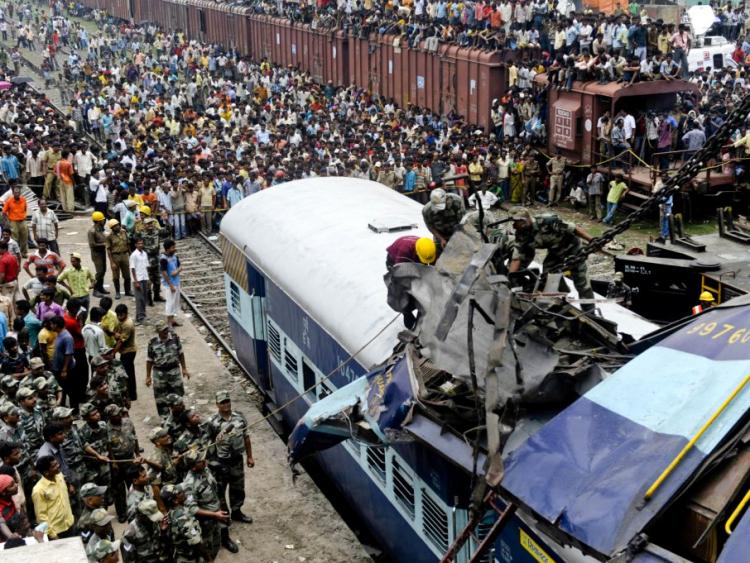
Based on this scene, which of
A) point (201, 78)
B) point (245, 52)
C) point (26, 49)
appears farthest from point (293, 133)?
point (26, 49)

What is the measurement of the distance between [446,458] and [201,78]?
2989 cm

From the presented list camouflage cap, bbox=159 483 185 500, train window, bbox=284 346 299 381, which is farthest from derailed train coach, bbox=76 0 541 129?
camouflage cap, bbox=159 483 185 500

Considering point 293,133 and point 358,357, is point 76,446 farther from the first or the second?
point 293,133

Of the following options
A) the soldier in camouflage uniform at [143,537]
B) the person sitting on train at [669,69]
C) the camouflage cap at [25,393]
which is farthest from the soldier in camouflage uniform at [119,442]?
the person sitting on train at [669,69]

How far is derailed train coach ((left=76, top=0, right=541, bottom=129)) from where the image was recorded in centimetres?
2566

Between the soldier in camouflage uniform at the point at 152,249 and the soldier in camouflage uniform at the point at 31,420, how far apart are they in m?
6.47

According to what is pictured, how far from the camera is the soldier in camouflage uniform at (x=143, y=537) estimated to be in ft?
27.0

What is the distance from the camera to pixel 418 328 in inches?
282

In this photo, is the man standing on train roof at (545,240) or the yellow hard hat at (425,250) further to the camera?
the yellow hard hat at (425,250)

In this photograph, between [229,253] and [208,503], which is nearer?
[208,503]

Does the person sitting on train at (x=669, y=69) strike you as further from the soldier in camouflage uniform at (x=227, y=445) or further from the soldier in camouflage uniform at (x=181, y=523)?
the soldier in camouflage uniform at (x=181, y=523)

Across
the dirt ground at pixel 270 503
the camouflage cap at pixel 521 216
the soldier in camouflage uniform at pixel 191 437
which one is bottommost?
the dirt ground at pixel 270 503

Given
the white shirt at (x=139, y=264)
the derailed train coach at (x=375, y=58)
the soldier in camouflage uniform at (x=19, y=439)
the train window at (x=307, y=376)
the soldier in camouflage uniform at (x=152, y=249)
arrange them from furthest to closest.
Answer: the derailed train coach at (x=375, y=58)
the soldier in camouflage uniform at (x=152, y=249)
the white shirt at (x=139, y=264)
the train window at (x=307, y=376)
the soldier in camouflage uniform at (x=19, y=439)

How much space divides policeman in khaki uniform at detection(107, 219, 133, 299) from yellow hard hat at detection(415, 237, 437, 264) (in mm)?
8440
